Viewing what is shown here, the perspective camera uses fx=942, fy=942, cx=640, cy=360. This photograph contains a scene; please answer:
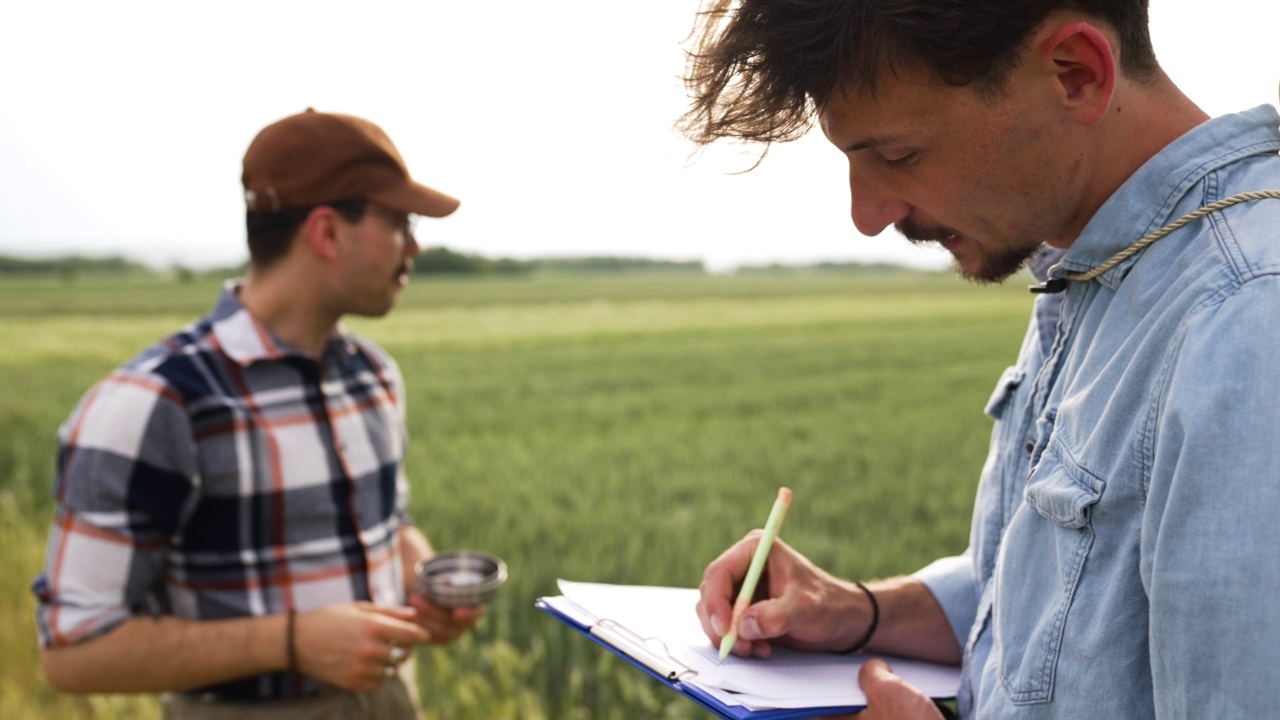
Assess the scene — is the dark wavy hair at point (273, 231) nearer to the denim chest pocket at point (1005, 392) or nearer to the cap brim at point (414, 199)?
the cap brim at point (414, 199)

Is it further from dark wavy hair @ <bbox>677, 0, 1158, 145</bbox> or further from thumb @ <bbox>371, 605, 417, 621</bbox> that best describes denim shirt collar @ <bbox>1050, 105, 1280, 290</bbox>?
thumb @ <bbox>371, 605, 417, 621</bbox>

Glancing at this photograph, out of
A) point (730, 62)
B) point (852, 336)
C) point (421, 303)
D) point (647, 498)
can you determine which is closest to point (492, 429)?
point (647, 498)

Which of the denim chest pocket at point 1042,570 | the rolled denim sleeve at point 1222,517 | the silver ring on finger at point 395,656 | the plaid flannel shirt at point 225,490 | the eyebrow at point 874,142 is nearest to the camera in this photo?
the rolled denim sleeve at point 1222,517

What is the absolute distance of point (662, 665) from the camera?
1260mm

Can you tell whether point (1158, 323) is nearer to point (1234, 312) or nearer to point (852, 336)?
point (1234, 312)

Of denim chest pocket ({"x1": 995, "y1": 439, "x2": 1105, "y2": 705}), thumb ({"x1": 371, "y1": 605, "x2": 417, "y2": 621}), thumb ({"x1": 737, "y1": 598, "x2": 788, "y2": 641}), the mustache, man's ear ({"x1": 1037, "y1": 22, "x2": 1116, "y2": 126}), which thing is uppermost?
man's ear ({"x1": 1037, "y1": 22, "x2": 1116, "y2": 126})

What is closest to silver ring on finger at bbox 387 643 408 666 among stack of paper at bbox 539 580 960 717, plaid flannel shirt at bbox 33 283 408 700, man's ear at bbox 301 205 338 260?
plaid flannel shirt at bbox 33 283 408 700

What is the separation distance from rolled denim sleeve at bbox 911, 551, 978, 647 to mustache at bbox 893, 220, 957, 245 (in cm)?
54

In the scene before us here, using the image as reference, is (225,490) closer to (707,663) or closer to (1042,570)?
(707,663)

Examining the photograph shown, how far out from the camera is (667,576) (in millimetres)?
4410

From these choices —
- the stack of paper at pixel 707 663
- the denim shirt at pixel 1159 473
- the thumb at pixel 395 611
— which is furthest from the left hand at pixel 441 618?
the denim shirt at pixel 1159 473

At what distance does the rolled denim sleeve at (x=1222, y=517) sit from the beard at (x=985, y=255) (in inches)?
14.4

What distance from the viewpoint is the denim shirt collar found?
999 millimetres

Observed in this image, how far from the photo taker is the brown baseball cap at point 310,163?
7.51 ft
